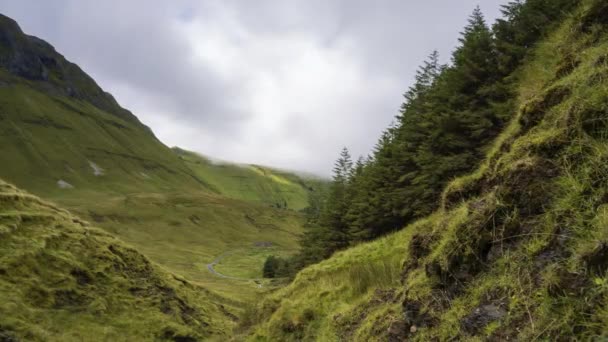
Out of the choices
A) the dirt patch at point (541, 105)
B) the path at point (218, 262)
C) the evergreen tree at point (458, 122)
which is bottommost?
the path at point (218, 262)

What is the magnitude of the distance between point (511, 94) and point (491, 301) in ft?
68.6

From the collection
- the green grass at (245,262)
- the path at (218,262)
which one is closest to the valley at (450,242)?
the path at (218,262)

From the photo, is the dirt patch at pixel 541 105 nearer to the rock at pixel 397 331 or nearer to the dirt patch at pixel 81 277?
the rock at pixel 397 331

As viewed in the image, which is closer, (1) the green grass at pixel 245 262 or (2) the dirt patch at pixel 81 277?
(2) the dirt patch at pixel 81 277

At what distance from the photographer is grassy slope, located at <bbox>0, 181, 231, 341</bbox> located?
17547 mm

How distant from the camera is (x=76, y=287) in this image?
2020cm

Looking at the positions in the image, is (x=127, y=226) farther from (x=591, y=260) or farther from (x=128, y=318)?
(x=591, y=260)

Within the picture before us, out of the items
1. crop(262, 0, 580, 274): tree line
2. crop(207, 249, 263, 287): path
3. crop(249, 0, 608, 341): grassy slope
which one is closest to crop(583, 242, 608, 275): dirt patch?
crop(249, 0, 608, 341): grassy slope

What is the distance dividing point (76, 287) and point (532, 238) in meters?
20.9

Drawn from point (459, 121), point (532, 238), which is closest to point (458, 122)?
point (459, 121)

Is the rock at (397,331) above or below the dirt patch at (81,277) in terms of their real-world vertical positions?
below

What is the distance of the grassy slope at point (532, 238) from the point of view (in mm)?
4371

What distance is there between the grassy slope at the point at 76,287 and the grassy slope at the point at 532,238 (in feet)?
48.8

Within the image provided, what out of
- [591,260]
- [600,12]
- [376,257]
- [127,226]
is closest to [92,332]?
[376,257]
